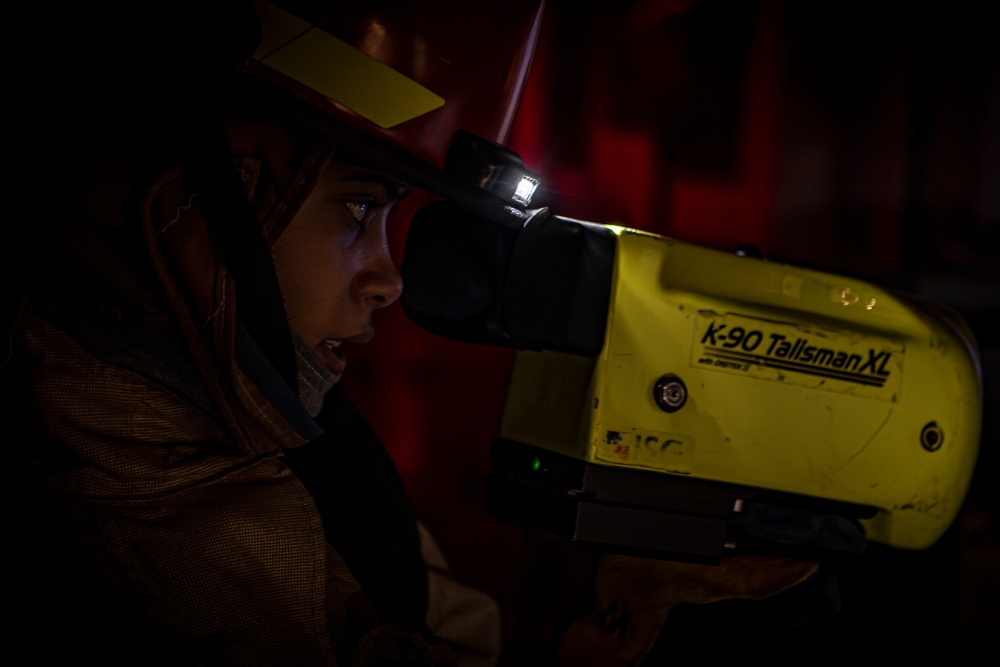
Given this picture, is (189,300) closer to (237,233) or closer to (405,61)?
(237,233)

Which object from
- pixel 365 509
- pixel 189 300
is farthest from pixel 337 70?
pixel 365 509

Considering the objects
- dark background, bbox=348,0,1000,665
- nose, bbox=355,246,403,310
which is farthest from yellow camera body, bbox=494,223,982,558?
dark background, bbox=348,0,1000,665

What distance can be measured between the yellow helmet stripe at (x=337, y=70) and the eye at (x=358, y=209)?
15 cm

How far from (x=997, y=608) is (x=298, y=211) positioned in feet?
6.78

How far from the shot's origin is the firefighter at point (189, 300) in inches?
32.7

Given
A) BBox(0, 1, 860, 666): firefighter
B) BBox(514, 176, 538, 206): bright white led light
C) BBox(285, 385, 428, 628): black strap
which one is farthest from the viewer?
BBox(285, 385, 428, 628): black strap

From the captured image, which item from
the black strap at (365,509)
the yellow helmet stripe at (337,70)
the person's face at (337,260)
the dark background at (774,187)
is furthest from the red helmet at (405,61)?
the dark background at (774,187)

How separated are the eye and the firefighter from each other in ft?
0.13

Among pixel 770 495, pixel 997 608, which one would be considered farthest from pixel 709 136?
pixel 997 608

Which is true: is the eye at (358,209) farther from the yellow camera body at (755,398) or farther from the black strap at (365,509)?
the black strap at (365,509)

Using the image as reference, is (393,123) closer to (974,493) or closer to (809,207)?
(809,207)

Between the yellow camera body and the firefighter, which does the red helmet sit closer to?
the firefighter

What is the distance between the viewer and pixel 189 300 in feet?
2.89

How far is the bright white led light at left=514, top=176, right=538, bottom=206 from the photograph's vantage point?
935 millimetres
